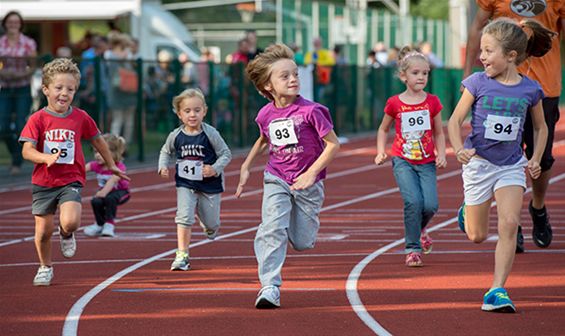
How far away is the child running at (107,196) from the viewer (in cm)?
1362

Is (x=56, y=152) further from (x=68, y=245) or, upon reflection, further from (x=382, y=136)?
(x=382, y=136)

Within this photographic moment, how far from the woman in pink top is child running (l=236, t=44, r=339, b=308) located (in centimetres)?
1068

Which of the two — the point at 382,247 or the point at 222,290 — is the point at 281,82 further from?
the point at 382,247

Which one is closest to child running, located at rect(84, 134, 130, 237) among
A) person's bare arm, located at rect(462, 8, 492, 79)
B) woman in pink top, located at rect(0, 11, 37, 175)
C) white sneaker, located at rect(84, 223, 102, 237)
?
white sneaker, located at rect(84, 223, 102, 237)

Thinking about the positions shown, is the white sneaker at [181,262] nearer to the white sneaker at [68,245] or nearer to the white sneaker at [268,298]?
the white sneaker at [68,245]

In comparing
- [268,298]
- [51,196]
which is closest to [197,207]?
[51,196]

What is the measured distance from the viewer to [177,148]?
37.2 feet

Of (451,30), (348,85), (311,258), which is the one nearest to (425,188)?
(311,258)

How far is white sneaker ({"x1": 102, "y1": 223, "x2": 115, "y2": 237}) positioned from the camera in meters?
13.6

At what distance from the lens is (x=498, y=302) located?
8.57m

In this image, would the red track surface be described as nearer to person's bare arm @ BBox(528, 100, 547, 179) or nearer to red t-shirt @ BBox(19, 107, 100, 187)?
red t-shirt @ BBox(19, 107, 100, 187)

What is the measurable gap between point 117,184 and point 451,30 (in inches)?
1802

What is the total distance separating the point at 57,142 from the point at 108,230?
3.51m

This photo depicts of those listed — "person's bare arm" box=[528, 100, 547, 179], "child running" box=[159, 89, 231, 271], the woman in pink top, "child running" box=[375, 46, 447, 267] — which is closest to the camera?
"person's bare arm" box=[528, 100, 547, 179]
